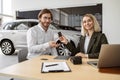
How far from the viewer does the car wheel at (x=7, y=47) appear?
6121 mm

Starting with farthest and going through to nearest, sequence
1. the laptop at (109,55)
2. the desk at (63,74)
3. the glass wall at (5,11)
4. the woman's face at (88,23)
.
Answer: the glass wall at (5,11) → the woman's face at (88,23) → the laptop at (109,55) → the desk at (63,74)

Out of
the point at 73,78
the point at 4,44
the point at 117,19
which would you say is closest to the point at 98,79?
the point at 73,78

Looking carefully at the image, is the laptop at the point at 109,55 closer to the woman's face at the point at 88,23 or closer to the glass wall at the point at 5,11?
the woman's face at the point at 88,23

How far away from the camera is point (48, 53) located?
2.47 metres

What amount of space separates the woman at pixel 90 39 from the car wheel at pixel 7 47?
4.07 meters

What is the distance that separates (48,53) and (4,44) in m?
4.12

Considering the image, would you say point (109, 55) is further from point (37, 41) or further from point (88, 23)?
point (37, 41)

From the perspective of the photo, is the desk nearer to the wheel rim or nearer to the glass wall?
the wheel rim

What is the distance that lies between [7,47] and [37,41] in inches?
157

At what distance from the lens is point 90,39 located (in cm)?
238

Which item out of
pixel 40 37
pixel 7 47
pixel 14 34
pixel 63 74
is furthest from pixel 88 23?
pixel 7 47

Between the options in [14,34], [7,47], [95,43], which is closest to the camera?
[95,43]

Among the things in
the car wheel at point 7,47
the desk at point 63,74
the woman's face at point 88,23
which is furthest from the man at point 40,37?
the car wheel at point 7,47

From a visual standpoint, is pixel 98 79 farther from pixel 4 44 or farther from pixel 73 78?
pixel 4 44
